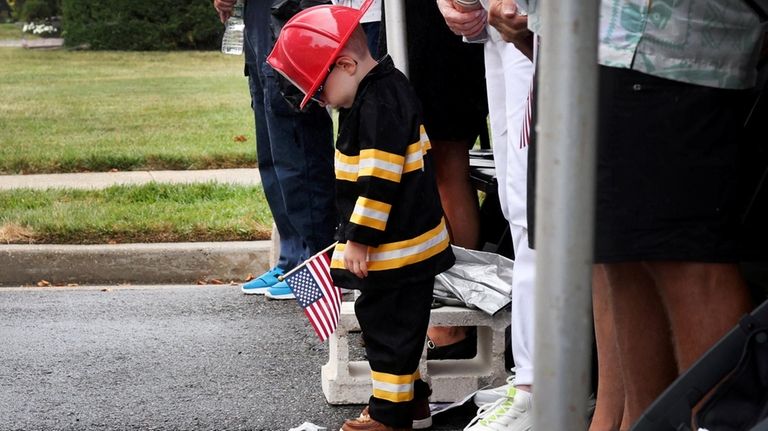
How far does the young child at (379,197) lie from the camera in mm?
3480

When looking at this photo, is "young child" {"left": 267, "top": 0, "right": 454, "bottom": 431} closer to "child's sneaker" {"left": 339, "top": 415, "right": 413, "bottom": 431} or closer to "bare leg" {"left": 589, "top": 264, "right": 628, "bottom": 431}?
"child's sneaker" {"left": 339, "top": 415, "right": 413, "bottom": 431}

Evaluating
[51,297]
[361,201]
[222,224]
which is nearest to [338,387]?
[361,201]

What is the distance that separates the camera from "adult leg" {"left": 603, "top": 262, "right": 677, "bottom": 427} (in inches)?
112

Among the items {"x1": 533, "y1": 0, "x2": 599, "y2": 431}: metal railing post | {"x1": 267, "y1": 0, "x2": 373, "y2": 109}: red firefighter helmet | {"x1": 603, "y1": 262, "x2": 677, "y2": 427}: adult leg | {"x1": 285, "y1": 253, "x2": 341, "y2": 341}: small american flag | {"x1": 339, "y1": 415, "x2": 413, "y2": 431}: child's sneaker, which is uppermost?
{"x1": 533, "y1": 0, "x2": 599, "y2": 431}: metal railing post

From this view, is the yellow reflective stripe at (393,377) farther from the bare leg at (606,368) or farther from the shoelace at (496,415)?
the bare leg at (606,368)

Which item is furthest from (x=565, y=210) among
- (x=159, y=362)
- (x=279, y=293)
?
(x=279, y=293)

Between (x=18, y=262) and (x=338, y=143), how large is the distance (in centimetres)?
329

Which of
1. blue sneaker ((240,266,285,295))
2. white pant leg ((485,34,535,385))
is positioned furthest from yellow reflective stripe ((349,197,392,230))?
blue sneaker ((240,266,285,295))

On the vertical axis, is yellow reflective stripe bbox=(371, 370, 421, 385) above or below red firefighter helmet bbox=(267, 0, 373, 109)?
below

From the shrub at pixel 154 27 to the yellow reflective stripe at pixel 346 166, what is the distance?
21.7 metres

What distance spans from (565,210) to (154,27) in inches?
953

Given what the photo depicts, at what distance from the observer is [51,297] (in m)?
5.87

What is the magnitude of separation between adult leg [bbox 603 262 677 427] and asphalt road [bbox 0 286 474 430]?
1109 millimetres

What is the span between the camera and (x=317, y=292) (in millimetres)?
3830
